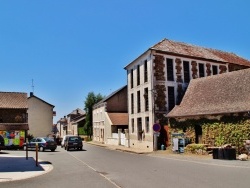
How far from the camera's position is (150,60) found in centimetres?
3120

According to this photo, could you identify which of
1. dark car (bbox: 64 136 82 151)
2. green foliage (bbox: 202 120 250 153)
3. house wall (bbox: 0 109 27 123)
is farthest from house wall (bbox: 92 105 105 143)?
green foliage (bbox: 202 120 250 153)

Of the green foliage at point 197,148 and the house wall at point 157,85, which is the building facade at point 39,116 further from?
the green foliage at point 197,148

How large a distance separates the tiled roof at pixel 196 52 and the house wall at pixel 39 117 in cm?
3221

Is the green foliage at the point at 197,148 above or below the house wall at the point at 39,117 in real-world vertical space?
below

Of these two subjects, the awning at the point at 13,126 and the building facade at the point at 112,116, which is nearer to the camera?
the awning at the point at 13,126

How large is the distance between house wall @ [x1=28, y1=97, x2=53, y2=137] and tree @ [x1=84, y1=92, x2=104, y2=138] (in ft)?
27.2

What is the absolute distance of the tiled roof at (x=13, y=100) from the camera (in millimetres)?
43344

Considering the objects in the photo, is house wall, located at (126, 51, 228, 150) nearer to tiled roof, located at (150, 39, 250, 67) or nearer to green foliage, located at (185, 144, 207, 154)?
tiled roof, located at (150, 39, 250, 67)

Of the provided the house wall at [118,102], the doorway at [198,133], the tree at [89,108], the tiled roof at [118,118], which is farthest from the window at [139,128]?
the tree at [89,108]

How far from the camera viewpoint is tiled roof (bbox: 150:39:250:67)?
106 ft

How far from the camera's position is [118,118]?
4575cm

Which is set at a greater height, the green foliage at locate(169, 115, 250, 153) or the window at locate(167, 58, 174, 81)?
the window at locate(167, 58, 174, 81)

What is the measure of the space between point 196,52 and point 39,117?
34.9m

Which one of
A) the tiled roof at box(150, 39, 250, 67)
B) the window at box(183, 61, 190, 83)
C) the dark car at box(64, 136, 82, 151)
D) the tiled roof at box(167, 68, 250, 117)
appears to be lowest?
the dark car at box(64, 136, 82, 151)
